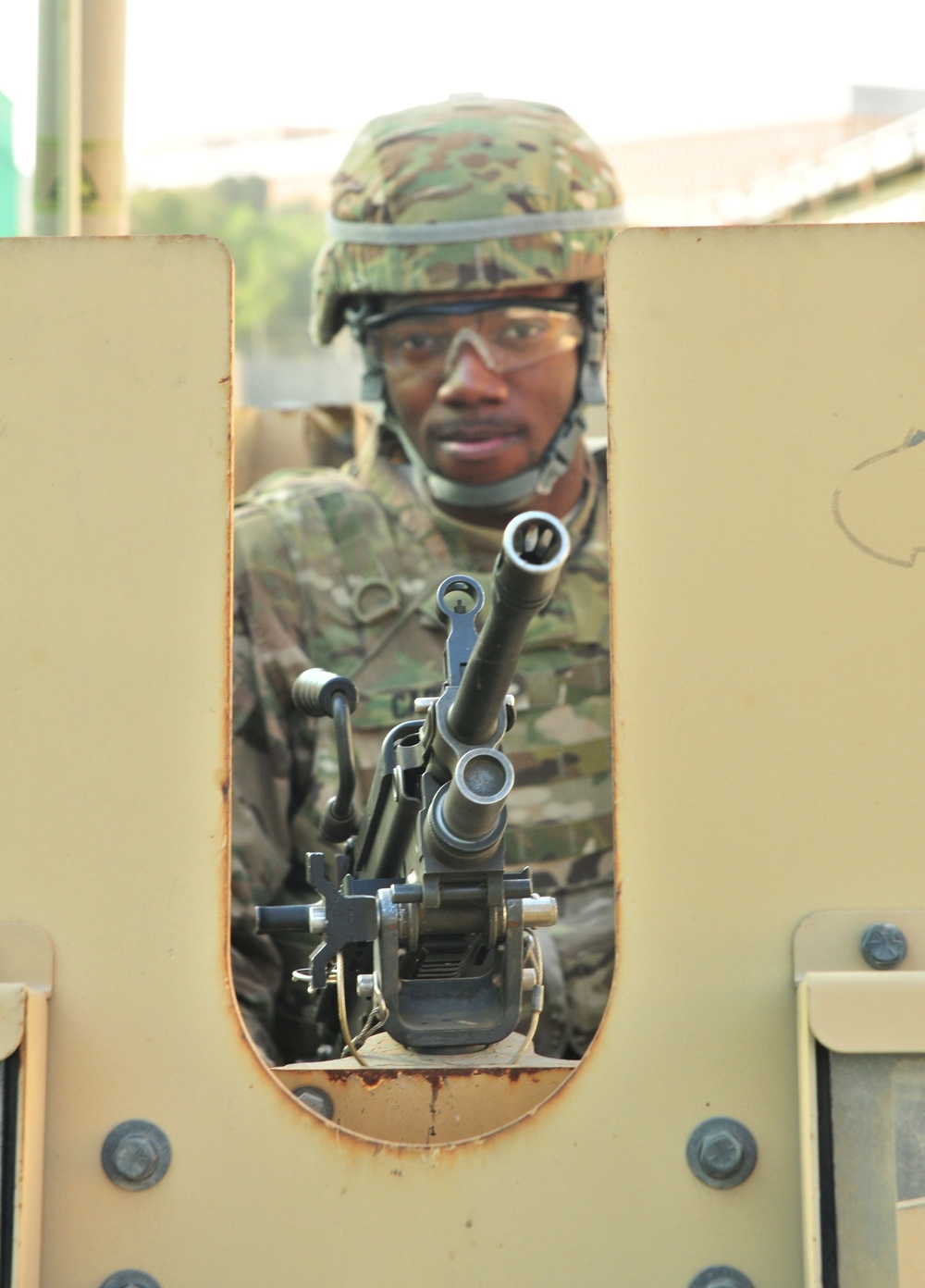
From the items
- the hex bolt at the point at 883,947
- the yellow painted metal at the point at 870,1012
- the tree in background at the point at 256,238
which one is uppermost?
the tree in background at the point at 256,238

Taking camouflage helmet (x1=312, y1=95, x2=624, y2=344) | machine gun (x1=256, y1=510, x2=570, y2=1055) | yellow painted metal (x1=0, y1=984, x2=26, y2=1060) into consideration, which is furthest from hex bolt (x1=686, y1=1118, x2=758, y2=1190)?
camouflage helmet (x1=312, y1=95, x2=624, y2=344)

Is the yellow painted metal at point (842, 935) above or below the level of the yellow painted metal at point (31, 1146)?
above

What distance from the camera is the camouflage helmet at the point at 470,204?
3111mm

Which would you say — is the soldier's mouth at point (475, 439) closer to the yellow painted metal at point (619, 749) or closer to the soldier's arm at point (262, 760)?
the soldier's arm at point (262, 760)

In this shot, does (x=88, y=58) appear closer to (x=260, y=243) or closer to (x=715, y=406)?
(x=715, y=406)

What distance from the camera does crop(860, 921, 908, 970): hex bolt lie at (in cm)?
136

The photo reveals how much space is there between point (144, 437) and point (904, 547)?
657 mm

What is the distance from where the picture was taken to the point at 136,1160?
1.37 metres

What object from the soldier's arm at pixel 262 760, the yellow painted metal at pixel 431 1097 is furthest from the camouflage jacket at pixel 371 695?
the yellow painted metal at pixel 431 1097

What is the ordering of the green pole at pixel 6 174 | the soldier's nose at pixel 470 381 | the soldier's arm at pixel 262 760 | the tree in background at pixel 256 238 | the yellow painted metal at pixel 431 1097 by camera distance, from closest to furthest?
the yellow painted metal at pixel 431 1097
the green pole at pixel 6 174
the soldier's arm at pixel 262 760
the soldier's nose at pixel 470 381
the tree in background at pixel 256 238

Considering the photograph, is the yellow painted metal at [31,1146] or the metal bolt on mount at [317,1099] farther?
the metal bolt on mount at [317,1099]

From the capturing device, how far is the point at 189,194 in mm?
43812

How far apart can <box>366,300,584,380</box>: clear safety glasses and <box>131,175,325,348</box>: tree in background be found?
1373 inches

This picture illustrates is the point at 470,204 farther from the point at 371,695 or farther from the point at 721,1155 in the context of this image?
the point at 721,1155
